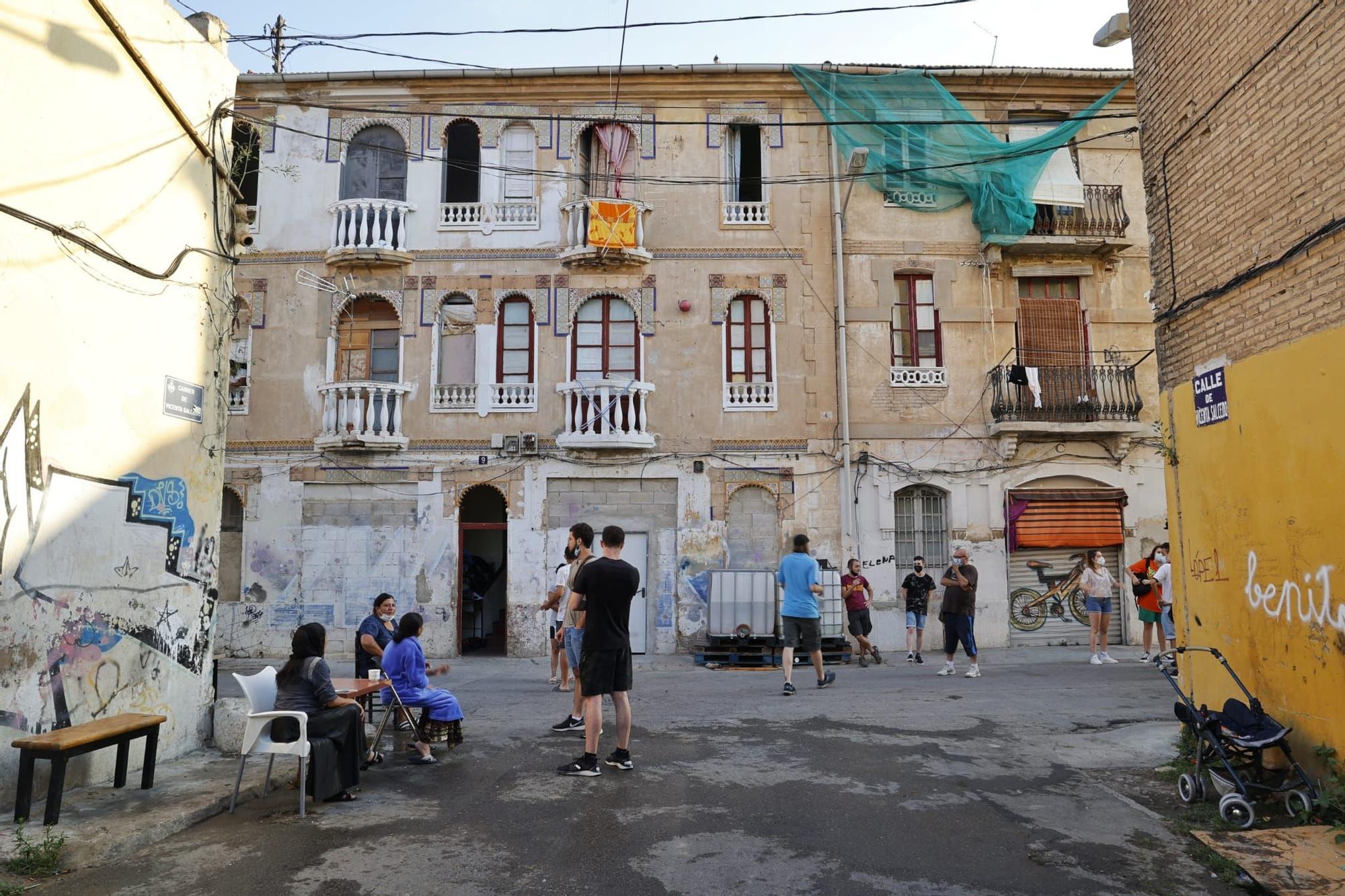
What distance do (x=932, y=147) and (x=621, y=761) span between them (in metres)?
15.5

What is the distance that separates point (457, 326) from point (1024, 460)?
1147cm

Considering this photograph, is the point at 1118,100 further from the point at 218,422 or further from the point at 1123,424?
the point at 218,422

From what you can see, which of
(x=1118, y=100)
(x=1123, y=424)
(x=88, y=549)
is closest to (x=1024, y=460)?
(x=1123, y=424)

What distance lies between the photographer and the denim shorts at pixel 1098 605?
595 inches

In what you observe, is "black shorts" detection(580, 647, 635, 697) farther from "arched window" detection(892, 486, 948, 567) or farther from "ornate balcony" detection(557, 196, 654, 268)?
"ornate balcony" detection(557, 196, 654, 268)

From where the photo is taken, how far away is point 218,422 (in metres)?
8.92

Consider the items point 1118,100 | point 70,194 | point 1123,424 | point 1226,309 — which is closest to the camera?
point 70,194

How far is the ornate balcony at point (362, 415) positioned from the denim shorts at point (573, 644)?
9.83m

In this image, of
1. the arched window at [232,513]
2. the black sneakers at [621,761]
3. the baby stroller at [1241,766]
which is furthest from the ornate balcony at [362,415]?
the baby stroller at [1241,766]

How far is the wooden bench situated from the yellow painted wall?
7957 mm

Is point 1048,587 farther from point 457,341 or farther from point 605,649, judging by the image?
point 605,649

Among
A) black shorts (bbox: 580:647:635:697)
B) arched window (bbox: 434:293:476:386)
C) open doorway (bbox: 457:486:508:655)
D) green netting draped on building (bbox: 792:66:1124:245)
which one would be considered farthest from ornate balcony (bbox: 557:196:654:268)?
black shorts (bbox: 580:647:635:697)

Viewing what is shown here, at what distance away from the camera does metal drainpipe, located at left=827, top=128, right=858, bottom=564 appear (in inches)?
714

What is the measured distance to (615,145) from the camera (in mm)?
19125
